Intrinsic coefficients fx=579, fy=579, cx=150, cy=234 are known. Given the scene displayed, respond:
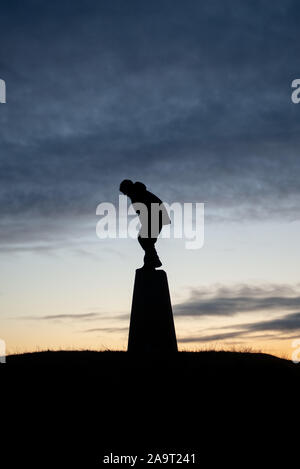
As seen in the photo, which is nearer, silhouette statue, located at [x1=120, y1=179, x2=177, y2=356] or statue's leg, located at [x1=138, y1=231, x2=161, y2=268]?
silhouette statue, located at [x1=120, y1=179, x2=177, y2=356]

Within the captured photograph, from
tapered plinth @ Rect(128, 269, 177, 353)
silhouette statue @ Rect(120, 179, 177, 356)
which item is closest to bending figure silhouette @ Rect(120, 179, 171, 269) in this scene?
silhouette statue @ Rect(120, 179, 177, 356)

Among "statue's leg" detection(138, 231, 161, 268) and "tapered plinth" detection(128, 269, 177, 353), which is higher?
"statue's leg" detection(138, 231, 161, 268)

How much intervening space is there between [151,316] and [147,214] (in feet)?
9.26

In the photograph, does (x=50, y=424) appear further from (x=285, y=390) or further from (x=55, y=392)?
(x=285, y=390)

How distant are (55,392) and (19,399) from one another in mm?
851

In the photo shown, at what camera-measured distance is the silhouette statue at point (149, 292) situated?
15.5m

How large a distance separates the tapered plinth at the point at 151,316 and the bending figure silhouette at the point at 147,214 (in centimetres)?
43

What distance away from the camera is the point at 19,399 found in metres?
13.7

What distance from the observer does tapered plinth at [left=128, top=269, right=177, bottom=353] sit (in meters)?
15.5


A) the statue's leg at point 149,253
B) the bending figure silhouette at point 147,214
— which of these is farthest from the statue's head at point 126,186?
the statue's leg at point 149,253

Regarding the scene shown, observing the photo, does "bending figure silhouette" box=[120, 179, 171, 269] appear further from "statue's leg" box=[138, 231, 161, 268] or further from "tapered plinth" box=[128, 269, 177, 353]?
"tapered plinth" box=[128, 269, 177, 353]

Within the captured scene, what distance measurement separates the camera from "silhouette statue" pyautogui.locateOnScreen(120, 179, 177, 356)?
15508mm

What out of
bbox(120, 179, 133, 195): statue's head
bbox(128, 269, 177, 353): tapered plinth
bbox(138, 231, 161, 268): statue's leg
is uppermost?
bbox(120, 179, 133, 195): statue's head
